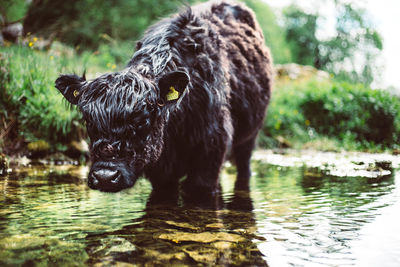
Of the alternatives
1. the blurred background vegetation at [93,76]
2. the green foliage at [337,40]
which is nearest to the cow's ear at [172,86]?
the blurred background vegetation at [93,76]

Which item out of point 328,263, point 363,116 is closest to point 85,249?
point 328,263

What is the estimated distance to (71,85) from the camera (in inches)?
141

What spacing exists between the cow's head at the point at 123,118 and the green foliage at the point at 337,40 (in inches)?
1584

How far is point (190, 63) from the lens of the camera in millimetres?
4074

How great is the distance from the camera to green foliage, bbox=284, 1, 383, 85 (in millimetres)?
40719

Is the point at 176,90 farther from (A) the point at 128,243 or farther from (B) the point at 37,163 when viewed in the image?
(B) the point at 37,163

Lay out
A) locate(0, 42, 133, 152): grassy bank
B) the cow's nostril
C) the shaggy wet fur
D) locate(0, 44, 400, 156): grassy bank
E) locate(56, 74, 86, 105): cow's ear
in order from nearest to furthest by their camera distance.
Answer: the cow's nostril < the shaggy wet fur < locate(56, 74, 86, 105): cow's ear < locate(0, 42, 133, 152): grassy bank < locate(0, 44, 400, 156): grassy bank

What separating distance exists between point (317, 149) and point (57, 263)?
31.0 ft

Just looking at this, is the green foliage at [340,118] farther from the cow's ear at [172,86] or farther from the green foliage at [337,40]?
the green foliage at [337,40]

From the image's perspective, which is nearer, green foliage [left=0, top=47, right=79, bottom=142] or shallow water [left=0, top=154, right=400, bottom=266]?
shallow water [left=0, top=154, right=400, bottom=266]

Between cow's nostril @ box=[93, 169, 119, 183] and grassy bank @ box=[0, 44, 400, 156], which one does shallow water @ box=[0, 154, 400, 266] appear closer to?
cow's nostril @ box=[93, 169, 119, 183]

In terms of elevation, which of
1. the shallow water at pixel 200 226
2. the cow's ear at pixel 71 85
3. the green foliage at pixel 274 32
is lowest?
the shallow water at pixel 200 226

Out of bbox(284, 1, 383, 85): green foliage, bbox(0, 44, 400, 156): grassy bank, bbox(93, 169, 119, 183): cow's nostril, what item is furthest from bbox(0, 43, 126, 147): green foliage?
bbox(284, 1, 383, 85): green foliage

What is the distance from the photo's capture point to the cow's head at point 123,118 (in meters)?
3.00
